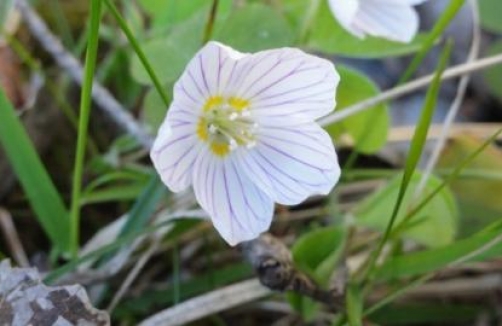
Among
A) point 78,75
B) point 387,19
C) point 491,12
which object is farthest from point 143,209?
point 491,12

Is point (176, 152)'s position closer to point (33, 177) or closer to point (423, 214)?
point (33, 177)

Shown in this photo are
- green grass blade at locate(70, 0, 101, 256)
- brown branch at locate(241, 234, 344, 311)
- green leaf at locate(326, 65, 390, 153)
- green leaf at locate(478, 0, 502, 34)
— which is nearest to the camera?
green grass blade at locate(70, 0, 101, 256)

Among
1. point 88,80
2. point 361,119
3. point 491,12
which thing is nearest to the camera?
point 88,80

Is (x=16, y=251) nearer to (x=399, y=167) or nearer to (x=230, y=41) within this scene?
(x=230, y=41)

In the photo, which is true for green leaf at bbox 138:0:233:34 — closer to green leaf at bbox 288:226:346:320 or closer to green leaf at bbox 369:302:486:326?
green leaf at bbox 288:226:346:320

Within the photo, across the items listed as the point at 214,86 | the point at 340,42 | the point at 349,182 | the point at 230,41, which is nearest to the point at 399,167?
the point at 349,182

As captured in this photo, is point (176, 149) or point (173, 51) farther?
point (173, 51)

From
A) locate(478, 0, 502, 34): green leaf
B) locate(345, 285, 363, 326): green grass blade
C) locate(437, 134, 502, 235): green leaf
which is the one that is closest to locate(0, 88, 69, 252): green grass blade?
locate(345, 285, 363, 326): green grass blade
